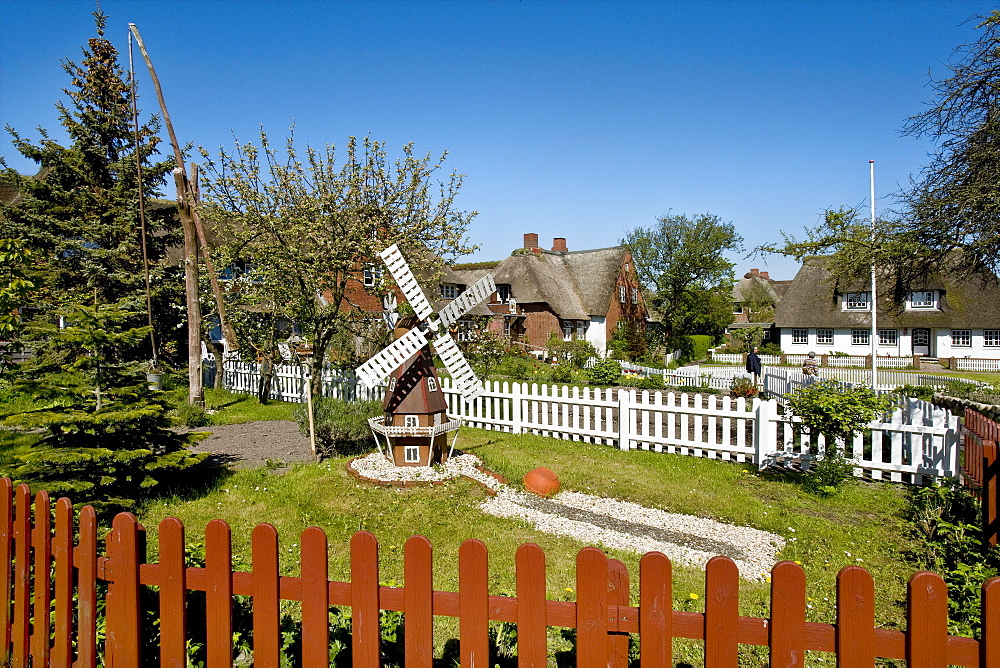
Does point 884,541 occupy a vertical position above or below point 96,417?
below

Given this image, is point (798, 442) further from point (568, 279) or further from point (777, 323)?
point (777, 323)

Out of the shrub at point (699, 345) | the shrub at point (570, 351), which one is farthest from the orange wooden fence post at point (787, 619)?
the shrub at point (699, 345)

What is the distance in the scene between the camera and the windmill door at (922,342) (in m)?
38.7

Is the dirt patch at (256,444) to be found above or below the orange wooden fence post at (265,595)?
below

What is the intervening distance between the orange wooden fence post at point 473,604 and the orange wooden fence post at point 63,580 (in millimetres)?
1982

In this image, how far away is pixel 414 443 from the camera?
883cm

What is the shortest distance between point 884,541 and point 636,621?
561 cm

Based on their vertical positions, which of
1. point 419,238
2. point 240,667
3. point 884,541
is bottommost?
point 884,541

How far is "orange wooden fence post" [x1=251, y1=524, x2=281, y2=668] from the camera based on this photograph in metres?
2.28

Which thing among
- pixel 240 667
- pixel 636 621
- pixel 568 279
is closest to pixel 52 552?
pixel 240 667

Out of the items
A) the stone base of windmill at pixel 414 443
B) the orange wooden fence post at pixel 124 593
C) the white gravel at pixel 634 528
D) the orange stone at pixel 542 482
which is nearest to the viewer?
the orange wooden fence post at pixel 124 593

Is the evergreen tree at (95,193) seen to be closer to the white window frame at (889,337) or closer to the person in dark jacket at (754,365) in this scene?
the person in dark jacket at (754,365)

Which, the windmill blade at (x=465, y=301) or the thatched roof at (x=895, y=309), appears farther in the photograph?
the thatched roof at (x=895, y=309)

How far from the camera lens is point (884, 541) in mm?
6016
